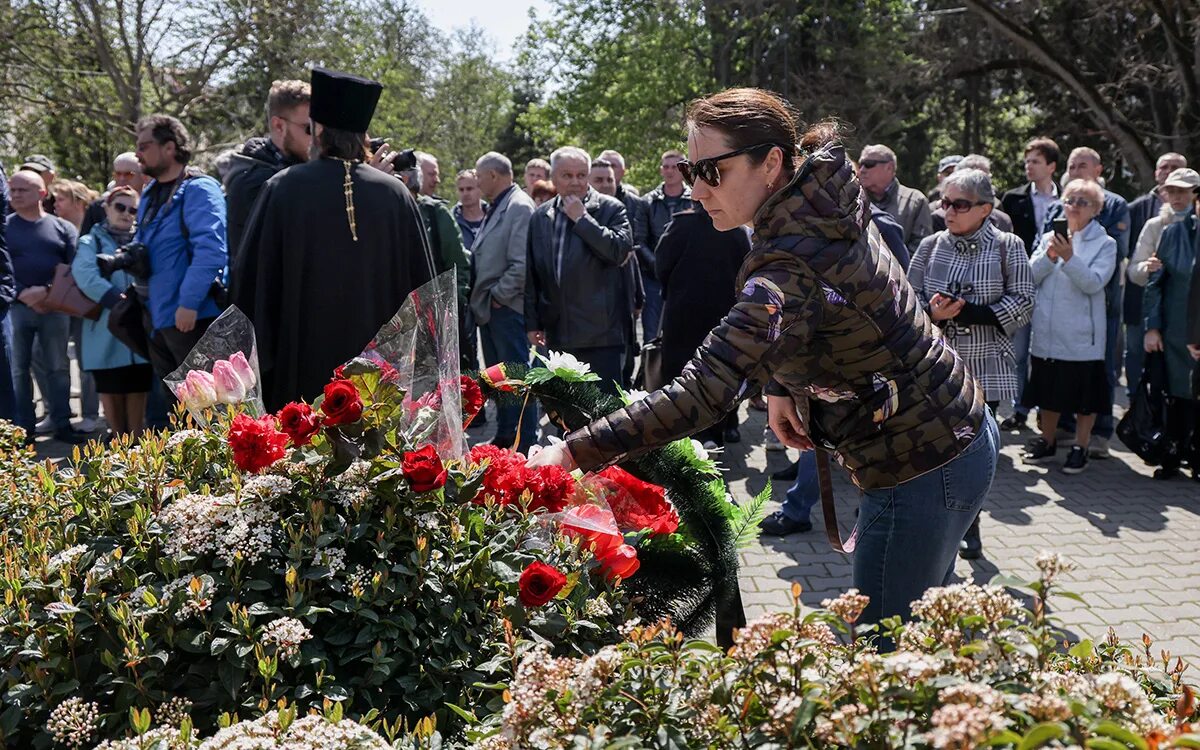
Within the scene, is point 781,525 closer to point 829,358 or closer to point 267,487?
point 829,358

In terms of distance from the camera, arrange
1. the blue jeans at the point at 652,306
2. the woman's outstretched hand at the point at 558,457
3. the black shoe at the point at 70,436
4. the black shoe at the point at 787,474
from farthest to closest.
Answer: the blue jeans at the point at 652,306 < the black shoe at the point at 70,436 < the black shoe at the point at 787,474 < the woman's outstretched hand at the point at 558,457

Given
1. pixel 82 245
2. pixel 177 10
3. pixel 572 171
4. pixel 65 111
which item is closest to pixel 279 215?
pixel 572 171

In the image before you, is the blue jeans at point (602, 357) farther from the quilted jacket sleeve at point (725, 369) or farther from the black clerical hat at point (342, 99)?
the quilted jacket sleeve at point (725, 369)

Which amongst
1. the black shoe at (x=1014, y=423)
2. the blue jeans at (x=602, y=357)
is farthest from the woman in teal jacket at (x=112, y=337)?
the black shoe at (x=1014, y=423)

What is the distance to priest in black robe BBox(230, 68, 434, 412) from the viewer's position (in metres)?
4.23

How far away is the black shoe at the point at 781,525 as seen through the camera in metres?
6.28

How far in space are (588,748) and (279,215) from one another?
132 inches

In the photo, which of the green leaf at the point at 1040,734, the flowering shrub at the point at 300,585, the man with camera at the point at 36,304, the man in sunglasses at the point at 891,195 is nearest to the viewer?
the green leaf at the point at 1040,734

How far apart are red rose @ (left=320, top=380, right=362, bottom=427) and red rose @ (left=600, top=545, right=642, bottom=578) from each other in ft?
2.11

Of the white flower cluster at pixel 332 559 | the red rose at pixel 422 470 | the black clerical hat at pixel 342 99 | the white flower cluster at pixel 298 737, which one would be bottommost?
the white flower cluster at pixel 298 737

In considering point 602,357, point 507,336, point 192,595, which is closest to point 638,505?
point 192,595

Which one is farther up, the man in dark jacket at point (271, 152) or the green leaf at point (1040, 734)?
the man in dark jacket at point (271, 152)

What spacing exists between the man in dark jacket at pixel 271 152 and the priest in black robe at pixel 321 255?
2.23ft

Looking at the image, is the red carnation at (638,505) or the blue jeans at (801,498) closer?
the red carnation at (638,505)
